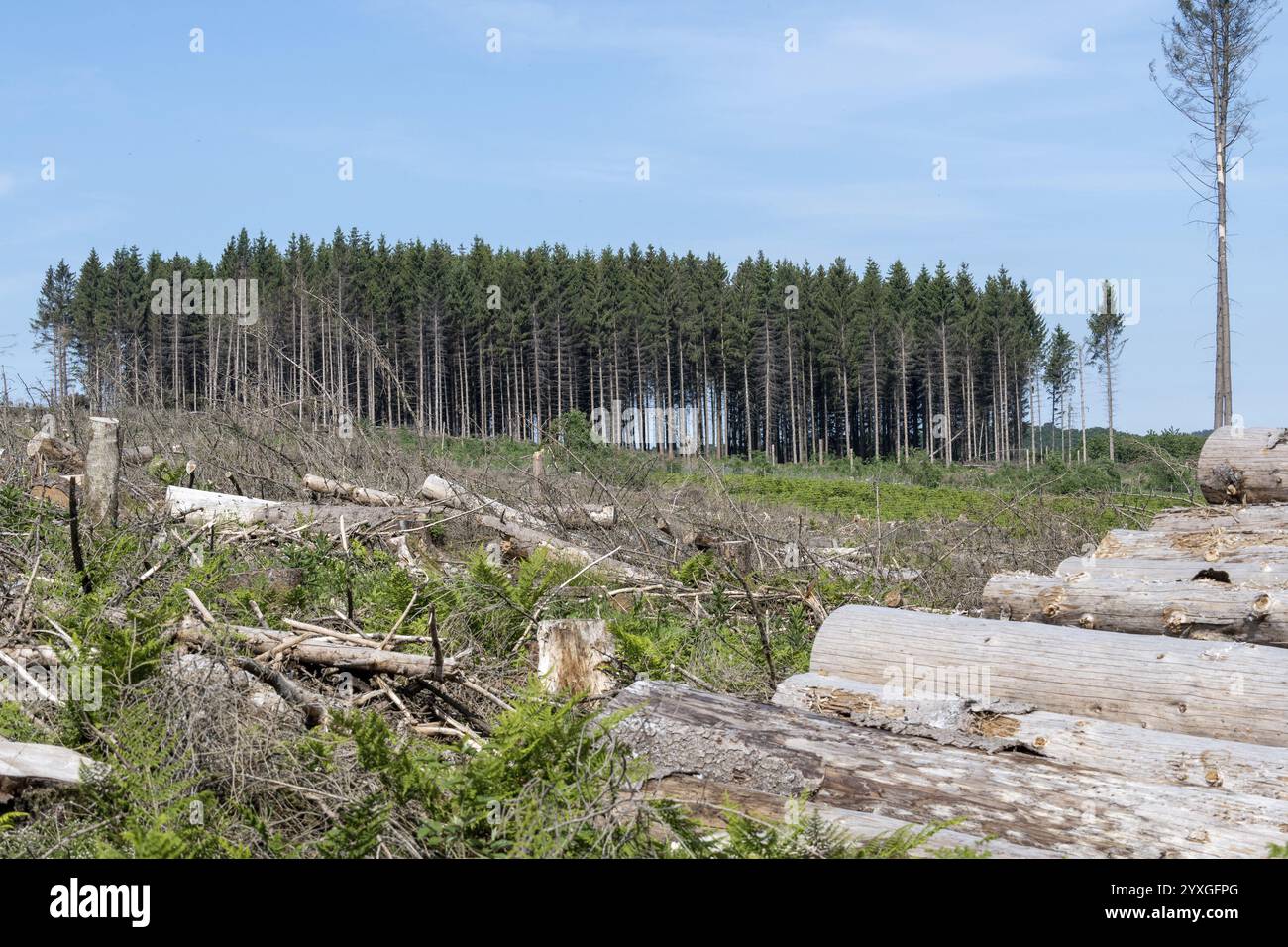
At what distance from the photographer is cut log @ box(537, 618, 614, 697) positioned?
623cm

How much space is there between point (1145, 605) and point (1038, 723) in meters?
2.25

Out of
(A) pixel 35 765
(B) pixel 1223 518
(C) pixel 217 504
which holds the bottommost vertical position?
(A) pixel 35 765

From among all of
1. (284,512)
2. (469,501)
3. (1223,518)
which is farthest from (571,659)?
(1223,518)

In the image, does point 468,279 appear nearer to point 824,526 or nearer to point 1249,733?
point 824,526

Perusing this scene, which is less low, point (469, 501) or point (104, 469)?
point (104, 469)

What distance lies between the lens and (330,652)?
616 centimetres

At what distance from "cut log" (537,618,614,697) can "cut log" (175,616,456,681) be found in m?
0.56

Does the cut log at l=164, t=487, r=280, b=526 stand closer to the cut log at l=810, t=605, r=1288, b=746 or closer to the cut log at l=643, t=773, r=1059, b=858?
the cut log at l=810, t=605, r=1288, b=746

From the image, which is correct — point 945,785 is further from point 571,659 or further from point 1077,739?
point 571,659

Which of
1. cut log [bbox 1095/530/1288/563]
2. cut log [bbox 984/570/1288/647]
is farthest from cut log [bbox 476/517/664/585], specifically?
cut log [bbox 1095/530/1288/563]

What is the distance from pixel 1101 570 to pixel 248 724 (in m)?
6.02
